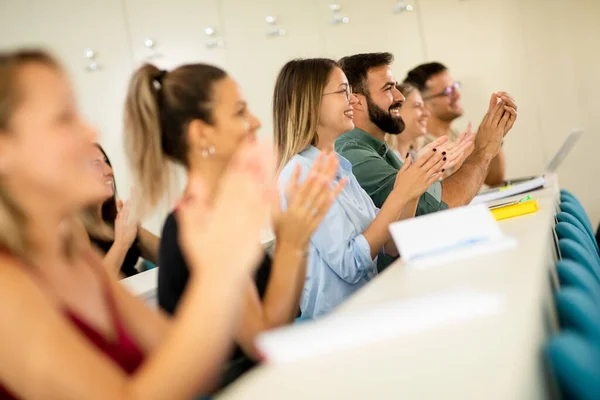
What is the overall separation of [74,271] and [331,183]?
1.12m

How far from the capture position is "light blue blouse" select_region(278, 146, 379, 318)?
1.98 meters

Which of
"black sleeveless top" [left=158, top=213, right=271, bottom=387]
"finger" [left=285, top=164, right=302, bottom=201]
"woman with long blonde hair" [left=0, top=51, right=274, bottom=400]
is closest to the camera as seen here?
"woman with long blonde hair" [left=0, top=51, right=274, bottom=400]

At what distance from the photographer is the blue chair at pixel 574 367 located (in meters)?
0.77

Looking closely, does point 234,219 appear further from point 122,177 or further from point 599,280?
point 122,177

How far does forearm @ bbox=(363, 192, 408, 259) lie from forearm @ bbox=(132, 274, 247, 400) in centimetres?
122

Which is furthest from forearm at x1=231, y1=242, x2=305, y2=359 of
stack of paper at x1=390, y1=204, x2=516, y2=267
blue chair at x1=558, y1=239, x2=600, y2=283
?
blue chair at x1=558, y1=239, x2=600, y2=283

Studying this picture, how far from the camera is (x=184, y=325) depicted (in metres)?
0.76

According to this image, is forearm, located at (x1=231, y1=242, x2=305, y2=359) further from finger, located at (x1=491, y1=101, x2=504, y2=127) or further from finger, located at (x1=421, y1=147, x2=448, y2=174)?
finger, located at (x1=491, y1=101, x2=504, y2=127)

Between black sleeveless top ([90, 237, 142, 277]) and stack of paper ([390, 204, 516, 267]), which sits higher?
stack of paper ([390, 204, 516, 267])

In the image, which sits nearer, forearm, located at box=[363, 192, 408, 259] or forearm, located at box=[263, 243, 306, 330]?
forearm, located at box=[263, 243, 306, 330]

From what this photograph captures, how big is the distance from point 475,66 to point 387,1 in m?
0.79

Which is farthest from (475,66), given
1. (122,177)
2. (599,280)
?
(599,280)

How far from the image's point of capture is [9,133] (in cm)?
85

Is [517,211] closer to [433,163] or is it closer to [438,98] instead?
[433,163]
